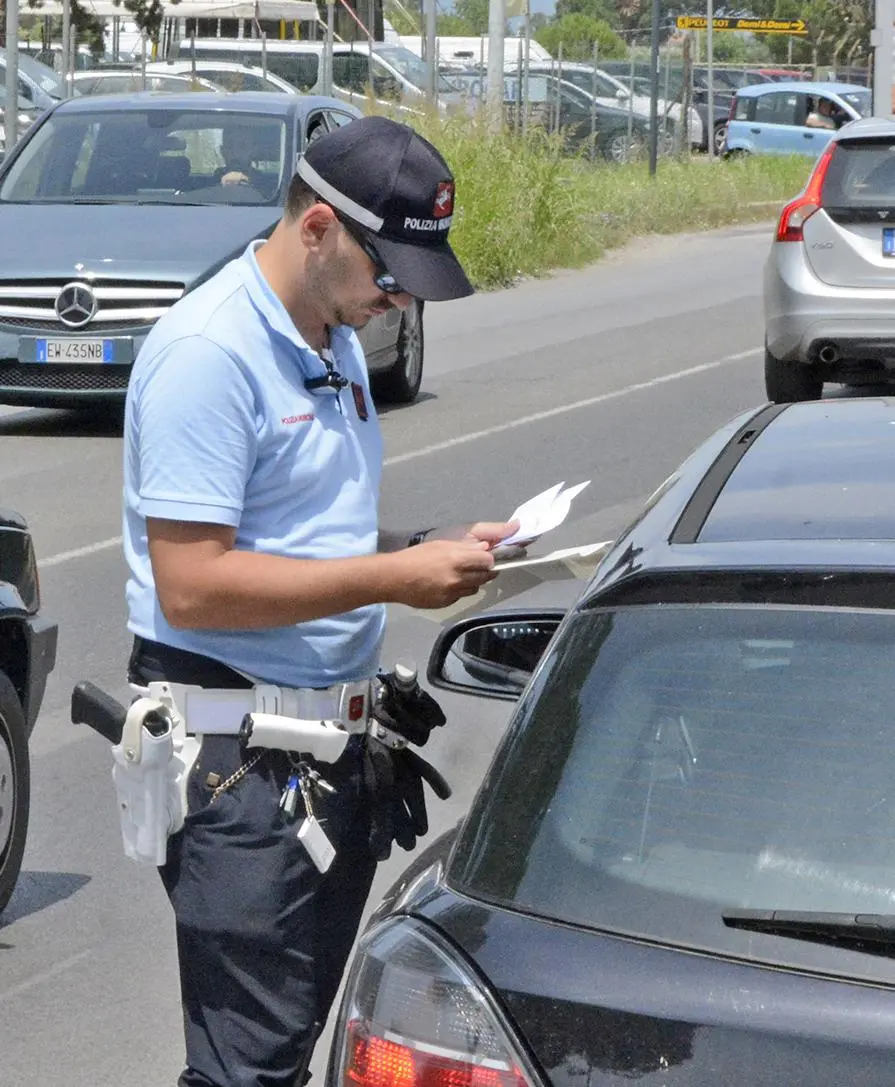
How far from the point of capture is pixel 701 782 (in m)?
2.33

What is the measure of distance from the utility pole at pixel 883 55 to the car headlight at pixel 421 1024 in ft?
76.6

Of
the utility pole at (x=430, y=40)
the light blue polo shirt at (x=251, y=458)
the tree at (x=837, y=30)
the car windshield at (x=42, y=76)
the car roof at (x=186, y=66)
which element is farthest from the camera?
the tree at (x=837, y=30)

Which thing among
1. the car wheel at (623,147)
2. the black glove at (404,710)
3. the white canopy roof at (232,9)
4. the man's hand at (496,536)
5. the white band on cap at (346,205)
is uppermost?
the white canopy roof at (232,9)

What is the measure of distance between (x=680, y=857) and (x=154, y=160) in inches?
415

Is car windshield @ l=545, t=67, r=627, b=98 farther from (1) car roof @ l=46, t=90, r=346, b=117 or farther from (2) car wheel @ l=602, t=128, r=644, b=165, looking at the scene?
(1) car roof @ l=46, t=90, r=346, b=117

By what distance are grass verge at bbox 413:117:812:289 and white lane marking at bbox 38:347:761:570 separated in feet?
17.2

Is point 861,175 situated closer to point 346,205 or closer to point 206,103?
point 206,103

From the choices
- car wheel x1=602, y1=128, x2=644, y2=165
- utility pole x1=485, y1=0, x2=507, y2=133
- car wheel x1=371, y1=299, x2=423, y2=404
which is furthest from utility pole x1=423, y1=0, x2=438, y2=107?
car wheel x1=371, y1=299, x2=423, y2=404

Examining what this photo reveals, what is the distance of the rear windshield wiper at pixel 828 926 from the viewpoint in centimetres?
211

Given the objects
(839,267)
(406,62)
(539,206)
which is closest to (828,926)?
(839,267)

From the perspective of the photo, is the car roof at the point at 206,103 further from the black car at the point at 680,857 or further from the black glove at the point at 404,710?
the black car at the point at 680,857

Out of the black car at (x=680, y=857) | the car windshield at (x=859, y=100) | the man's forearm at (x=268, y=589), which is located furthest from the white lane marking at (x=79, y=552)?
the car windshield at (x=859, y=100)

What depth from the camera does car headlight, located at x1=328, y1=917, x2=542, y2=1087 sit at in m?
2.14

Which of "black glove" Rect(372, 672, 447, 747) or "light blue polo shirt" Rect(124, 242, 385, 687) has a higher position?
"light blue polo shirt" Rect(124, 242, 385, 687)
